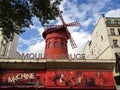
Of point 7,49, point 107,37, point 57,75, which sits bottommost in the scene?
point 57,75

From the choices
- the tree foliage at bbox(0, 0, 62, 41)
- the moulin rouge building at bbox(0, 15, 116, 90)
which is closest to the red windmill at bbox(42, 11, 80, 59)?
the moulin rouge building at bbox(0, 15, 116, 90)

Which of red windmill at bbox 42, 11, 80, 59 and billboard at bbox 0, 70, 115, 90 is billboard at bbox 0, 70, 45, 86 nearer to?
billboard at bbox 0, 70, 115, 90

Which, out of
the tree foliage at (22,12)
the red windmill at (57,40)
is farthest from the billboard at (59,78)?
the tree foliage at (22,12)

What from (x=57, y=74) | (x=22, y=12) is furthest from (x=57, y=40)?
(x=22, y=12)

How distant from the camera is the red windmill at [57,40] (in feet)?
84.0

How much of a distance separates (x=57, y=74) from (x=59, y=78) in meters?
0.54

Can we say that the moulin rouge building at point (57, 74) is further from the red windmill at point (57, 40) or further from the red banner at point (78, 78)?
the red windmill at point (57, 40)

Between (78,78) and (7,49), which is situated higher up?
(7,49)

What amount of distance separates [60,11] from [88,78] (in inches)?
409

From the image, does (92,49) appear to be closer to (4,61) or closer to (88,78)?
(88,78)

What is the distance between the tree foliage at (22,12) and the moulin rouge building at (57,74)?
9.07 m

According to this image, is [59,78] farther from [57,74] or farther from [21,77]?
[21,77]

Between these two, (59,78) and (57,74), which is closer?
(59,78)

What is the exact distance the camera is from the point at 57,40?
27.0m
